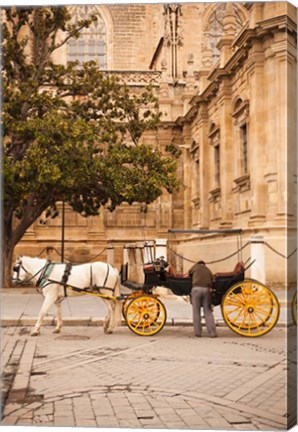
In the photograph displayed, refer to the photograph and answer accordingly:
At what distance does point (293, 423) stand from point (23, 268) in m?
2.40

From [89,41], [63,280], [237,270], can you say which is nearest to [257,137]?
[237,270]

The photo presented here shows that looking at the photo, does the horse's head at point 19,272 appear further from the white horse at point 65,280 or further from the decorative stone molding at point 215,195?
the decorative stone molding at point 215,195

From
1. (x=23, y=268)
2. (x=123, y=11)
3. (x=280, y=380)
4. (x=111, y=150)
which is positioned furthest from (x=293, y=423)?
(x=123, y=11)

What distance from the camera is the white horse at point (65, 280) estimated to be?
529 centimetres

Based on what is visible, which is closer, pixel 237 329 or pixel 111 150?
pixel 237 329

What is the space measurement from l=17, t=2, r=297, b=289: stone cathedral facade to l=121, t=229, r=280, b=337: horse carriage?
156mm

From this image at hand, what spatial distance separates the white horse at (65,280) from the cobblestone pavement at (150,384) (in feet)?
1.62

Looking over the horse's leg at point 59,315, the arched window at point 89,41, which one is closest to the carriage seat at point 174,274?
the horse's leg at point 59,315

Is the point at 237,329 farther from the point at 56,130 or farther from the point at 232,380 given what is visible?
the point at 56,130

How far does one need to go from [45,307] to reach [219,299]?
1.58m

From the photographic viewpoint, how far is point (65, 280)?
18.6 feet

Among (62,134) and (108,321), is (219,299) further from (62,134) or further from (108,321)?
(62,134)

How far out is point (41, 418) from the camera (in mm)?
4516

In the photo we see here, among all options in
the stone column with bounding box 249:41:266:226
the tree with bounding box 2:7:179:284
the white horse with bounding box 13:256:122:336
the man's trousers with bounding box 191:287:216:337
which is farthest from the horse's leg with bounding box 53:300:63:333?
the stone column with bounding box 249:41:266:226
